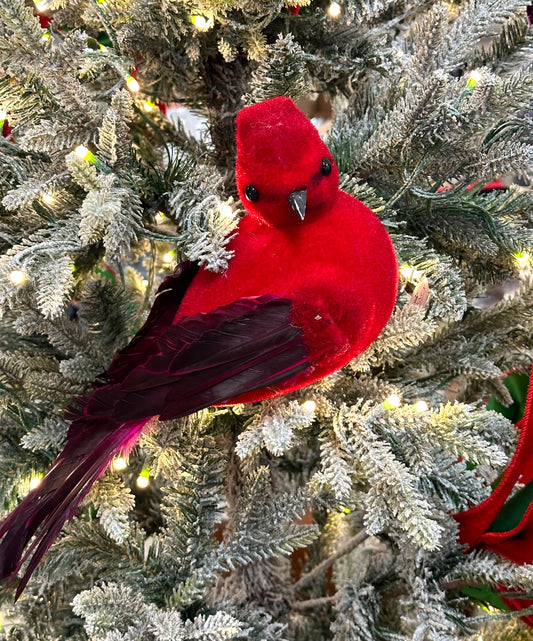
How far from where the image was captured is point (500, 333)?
560 millimetres

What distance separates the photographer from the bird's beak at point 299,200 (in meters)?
0.37

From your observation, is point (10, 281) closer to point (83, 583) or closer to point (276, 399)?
point (276, 399)

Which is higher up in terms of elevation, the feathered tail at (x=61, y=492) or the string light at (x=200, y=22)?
the string light at (x=200, y=22)

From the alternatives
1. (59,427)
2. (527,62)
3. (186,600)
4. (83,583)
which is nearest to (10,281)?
(59,427)

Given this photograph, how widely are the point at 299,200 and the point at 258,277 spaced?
0.06m

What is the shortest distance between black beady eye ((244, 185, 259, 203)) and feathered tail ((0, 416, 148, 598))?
0.18m

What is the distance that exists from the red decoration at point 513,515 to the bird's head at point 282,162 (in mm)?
256

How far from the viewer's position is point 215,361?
36 cm

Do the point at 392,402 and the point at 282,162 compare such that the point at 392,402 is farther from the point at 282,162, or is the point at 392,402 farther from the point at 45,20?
the point at 45,20

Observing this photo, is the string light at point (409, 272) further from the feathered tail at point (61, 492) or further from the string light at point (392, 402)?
the feathered tail at point (61, 492)

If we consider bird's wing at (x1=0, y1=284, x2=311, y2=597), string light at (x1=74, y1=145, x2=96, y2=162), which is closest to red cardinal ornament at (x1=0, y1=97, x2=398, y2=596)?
bird's wing at (x1=0, y1=284, x2=311, y2=597)

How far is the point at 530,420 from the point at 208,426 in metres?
0.28

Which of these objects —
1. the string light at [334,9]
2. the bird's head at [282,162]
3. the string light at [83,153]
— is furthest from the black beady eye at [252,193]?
the string light at [334,9]

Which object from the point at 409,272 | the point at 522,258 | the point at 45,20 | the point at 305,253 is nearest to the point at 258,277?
the point at 305,253
